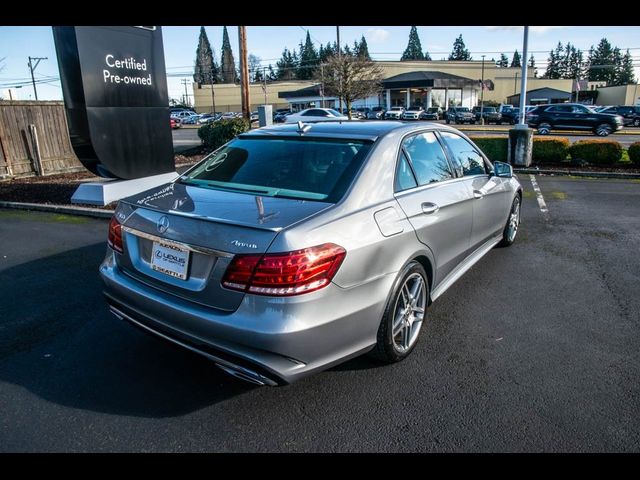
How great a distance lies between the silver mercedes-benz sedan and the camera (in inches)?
93.1

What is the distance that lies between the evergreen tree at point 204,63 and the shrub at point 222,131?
9980 centimetres

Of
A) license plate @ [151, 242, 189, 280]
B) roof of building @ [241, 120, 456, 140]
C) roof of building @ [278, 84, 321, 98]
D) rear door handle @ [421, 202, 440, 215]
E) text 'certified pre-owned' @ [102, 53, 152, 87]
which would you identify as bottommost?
license plate @ [151, 242, 189, 280]

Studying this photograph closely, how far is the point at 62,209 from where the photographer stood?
26.6ft

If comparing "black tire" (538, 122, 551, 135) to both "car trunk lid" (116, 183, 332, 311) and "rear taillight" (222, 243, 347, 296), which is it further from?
"rear taillight" (222, 243, 347, 296)

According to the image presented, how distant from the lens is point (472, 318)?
394 centimetres

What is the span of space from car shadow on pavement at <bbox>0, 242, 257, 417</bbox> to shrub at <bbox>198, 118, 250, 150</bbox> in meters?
13.7

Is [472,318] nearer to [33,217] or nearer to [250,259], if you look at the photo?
[250,259]

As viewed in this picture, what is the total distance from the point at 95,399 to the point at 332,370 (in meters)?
1.51

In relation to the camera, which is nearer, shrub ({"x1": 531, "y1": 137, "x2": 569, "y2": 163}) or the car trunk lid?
the car trunk lid

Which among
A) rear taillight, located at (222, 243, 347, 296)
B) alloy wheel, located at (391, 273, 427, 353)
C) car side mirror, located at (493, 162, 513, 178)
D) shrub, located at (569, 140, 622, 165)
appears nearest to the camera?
rear taillight, located at (222, 243, 347, 296)

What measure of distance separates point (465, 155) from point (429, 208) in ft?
4.75

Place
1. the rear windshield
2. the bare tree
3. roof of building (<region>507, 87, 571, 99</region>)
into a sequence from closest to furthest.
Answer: the rear windshield, the bare tree, roof of building (<region>507, 87, 571, 99</region>)

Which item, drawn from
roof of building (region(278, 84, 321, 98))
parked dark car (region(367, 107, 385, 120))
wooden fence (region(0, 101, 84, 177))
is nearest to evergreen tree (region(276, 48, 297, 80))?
roof of building (region(278, 84, 321, 98))
